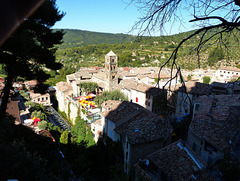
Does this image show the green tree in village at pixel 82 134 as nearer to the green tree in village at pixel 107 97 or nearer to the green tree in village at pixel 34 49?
the green tree in village at pixel 107 97

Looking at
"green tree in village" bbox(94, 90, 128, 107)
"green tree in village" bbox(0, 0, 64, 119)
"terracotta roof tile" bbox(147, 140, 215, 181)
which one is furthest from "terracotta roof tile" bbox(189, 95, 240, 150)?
"green tree in village" bbox(94, 90, 128, 107)

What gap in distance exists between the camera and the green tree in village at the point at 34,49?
7789 millimetres

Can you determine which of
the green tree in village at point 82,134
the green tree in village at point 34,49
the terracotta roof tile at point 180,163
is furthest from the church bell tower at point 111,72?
the terracotta roof tile at point 180,163

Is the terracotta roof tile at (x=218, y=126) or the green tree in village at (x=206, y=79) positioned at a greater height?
the terracotta roof tile at (x=218, y=126)

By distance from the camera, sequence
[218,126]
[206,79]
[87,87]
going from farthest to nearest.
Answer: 1. [206,79]
2. [87,87]
3. [218,126]

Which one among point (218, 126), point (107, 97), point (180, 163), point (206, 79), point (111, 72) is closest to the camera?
point (180, 163)

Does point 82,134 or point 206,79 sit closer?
point 82,134

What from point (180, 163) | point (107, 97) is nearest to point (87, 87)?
point (107, 97)

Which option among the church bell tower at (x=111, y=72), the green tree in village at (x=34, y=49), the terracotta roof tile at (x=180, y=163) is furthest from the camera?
the church bell tower at (x=111, y=72)

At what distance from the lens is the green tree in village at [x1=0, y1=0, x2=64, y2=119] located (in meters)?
7.79

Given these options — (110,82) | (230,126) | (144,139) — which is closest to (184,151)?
(144,139)

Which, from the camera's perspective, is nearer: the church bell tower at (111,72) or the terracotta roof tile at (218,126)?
the terracotta roof tile at (218,126)

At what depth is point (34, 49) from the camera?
822cm

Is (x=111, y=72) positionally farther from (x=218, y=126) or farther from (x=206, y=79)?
(x=218, y=126)
